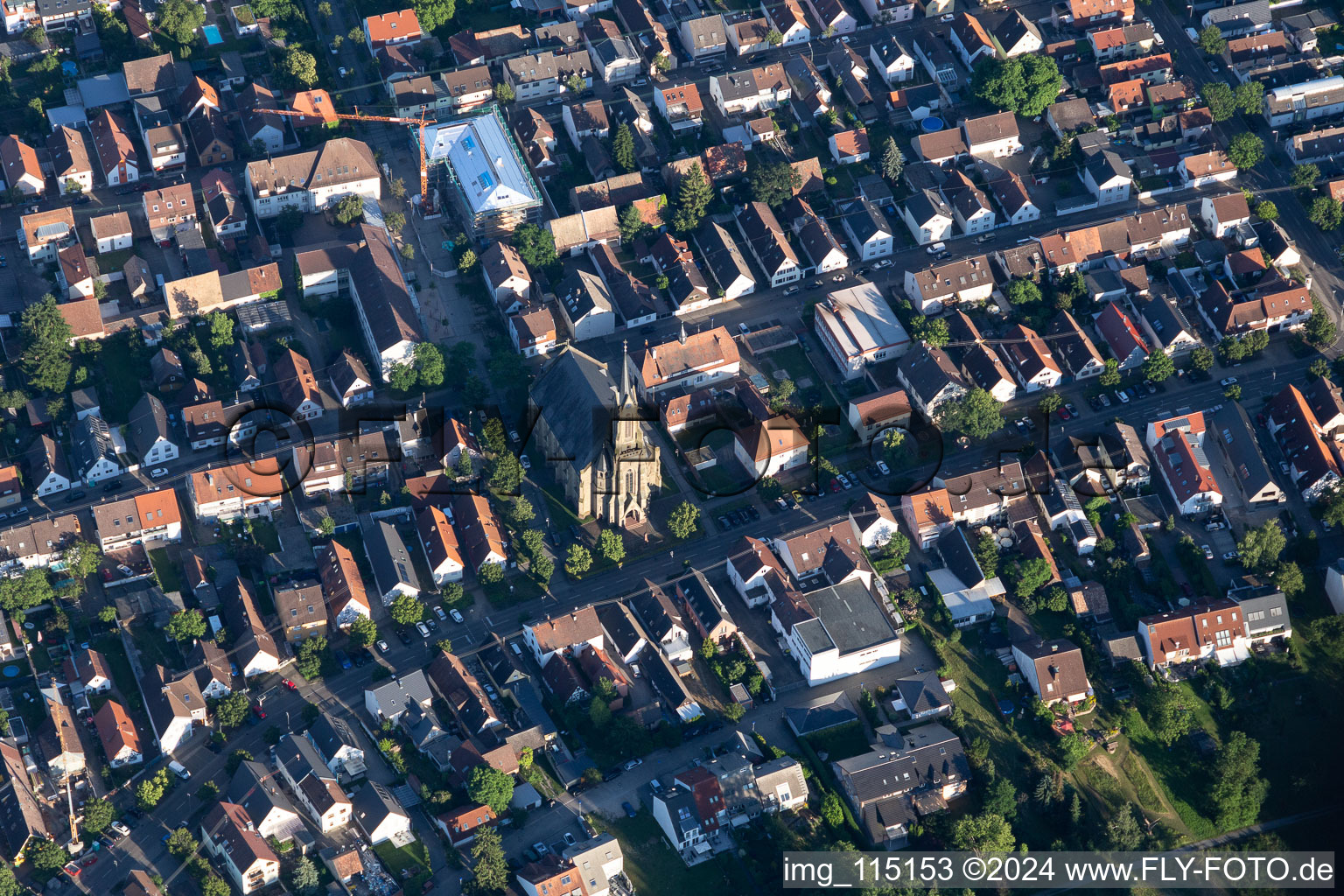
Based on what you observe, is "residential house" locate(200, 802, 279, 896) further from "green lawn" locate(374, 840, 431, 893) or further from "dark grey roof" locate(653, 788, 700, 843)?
"dark grey roof" locate(653, 788, 700, 843)

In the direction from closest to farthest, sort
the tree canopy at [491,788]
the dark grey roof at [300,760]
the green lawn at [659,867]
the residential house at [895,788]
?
1. the green lawn at [659,867]
2. the tree canopy at [491,788]
3. the residential house at [895,788]
4. the dark grey roof at [300,760]

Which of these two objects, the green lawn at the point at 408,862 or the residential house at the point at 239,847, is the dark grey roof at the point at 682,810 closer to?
the green lawn at the point at 408,862

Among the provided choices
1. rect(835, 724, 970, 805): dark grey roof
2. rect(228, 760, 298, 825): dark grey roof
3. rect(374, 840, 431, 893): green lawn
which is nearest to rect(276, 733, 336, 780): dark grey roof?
rect(228, 760, 298, 825): dark grey roof

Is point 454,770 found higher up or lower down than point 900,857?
higher up

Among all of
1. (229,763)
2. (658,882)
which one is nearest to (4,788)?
(229,763)

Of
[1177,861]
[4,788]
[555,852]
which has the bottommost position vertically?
[1177,861]

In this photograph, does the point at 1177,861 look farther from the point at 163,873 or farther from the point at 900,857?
the point at 163,873

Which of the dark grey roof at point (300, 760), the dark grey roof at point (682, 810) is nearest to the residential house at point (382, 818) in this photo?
the dark grey roof at point (300, 760)
